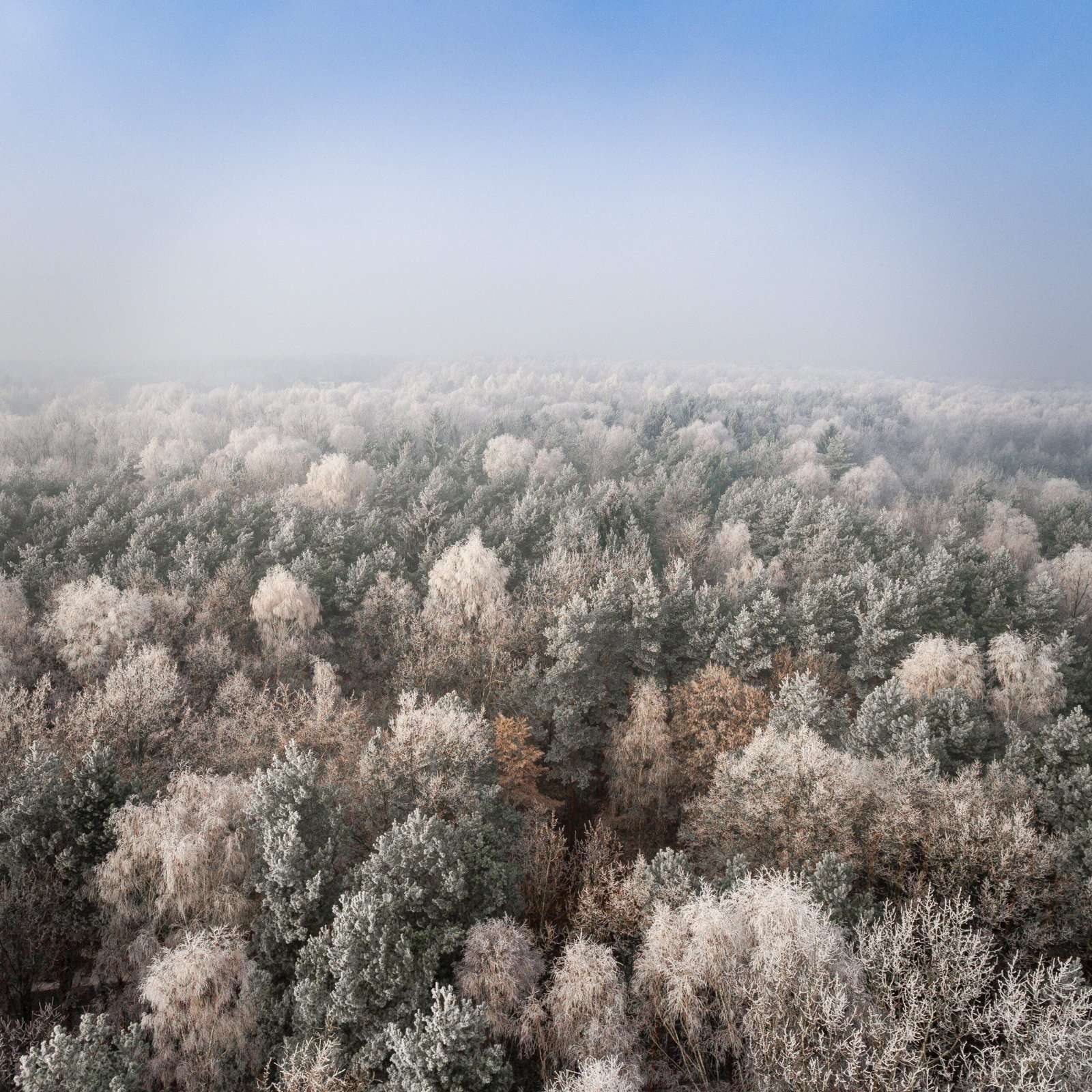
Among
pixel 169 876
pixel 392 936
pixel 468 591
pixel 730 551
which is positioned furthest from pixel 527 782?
pixel 730 551

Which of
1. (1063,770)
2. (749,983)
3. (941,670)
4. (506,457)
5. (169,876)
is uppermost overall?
(506,457)

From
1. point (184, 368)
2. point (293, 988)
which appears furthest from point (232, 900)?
point (184, 368)

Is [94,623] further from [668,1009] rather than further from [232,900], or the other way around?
[668,1009]

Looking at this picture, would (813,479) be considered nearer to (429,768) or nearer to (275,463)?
(429,768)

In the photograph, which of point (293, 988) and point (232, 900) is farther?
point (232, 900)

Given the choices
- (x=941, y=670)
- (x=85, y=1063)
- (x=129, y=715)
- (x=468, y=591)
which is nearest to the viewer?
(x=85, y=1063)

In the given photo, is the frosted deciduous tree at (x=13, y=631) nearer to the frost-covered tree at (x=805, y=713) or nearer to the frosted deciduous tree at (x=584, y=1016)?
the frosted deciduous tree at (x=584, y=1016)
